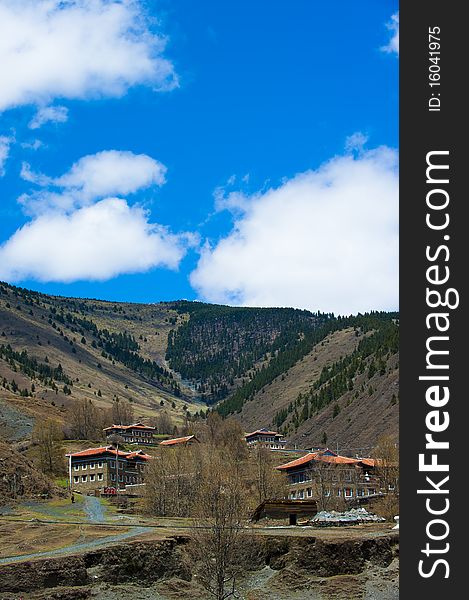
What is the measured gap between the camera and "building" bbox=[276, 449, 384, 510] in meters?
105

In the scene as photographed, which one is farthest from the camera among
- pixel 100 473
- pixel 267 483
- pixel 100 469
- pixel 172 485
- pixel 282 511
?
pixel 100 469

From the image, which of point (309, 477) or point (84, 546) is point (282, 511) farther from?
point (309, 477)

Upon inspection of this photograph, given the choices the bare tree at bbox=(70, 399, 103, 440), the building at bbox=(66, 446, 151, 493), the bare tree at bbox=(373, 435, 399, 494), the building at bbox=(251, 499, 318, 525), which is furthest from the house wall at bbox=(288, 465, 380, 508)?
the bare tree at bbox=(70, 399, 103, 440)

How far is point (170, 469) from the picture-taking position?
97.5 m

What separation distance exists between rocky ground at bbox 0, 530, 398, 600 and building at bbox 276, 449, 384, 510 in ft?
129

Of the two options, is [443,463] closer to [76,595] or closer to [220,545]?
[220,545]

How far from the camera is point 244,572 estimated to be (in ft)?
177

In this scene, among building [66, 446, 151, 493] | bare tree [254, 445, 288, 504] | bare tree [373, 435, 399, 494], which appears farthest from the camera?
building [66, 446, 151, 493]

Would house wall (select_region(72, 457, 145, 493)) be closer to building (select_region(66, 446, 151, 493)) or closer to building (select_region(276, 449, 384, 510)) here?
building (select_region(66, 446, 151, 493))

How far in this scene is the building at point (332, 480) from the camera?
104600 mm

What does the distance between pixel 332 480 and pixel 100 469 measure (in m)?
47.0

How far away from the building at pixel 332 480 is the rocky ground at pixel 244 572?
39403 mm

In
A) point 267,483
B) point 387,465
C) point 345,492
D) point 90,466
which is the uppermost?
point 387,465

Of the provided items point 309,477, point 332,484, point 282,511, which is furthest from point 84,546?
point 309,477
